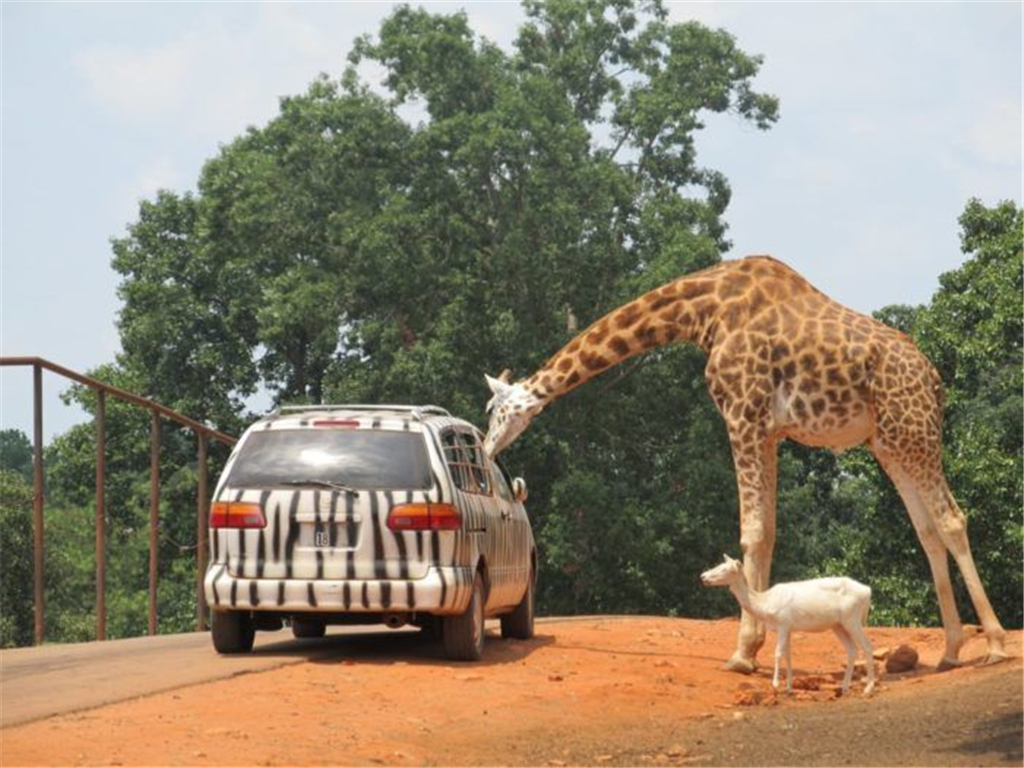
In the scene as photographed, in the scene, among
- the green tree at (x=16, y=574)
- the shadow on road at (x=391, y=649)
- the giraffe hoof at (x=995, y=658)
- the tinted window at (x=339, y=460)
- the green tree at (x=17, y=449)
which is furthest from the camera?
the green tree at (x=17, y=449)

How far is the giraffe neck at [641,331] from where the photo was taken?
58.6 feet

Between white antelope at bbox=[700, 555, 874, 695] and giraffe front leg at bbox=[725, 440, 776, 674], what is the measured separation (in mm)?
1096

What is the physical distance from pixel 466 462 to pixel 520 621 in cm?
256

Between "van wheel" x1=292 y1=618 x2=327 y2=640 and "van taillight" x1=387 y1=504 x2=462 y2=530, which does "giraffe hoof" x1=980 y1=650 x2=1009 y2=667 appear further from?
"van wheel" x1=292 y1=618 x2=327 y2=640

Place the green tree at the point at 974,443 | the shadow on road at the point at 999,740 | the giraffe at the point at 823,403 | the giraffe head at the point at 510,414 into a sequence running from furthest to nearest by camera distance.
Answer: the green tree at the point at 974,443 < the giraffe head at the point at 510,414 < the giraffe at the point at 823,403 < the shadow on road at the point at 999,740

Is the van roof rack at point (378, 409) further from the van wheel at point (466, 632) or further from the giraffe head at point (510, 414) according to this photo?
the giraffe head at point (510, 414)

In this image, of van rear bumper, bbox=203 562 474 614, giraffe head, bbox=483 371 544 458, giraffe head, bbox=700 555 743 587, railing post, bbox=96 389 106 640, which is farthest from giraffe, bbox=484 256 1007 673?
railing post, bbox=96 389 106 640

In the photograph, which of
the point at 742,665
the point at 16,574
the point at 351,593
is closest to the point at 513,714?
the point at 351,593

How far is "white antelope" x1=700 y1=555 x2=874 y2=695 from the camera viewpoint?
15.3 meters

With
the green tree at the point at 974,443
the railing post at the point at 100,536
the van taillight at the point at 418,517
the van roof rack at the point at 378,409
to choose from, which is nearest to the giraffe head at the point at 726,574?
the van taillight at the point at 418,517

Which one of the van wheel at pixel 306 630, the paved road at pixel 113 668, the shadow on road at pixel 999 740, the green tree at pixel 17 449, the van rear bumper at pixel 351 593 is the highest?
the green tree at pixel 17 449

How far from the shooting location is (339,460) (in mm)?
15602

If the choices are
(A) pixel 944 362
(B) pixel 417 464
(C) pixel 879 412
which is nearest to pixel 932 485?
(C) pixel 879 412

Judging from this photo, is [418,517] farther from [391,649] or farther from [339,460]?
[391,649]
